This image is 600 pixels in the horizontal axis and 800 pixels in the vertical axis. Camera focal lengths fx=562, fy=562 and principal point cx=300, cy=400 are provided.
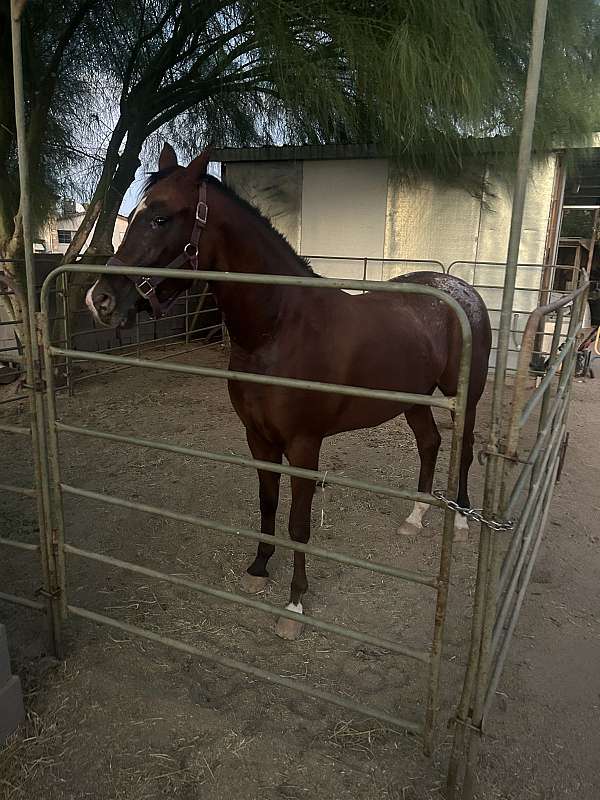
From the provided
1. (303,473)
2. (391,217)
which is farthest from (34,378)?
(391,217)

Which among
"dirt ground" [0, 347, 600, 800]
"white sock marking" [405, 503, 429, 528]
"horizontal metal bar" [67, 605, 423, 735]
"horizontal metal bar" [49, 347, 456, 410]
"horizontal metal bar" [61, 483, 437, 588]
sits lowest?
"dirt ground" [0, 347, 600, 800]

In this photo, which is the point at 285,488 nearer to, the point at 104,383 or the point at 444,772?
the point at 444,772

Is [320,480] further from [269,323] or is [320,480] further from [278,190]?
[278,190]

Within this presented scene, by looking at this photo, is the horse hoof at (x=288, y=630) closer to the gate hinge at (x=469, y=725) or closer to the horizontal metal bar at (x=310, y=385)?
the gate hinge at (x=469, y=725)

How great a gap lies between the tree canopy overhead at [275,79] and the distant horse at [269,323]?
9.28ft

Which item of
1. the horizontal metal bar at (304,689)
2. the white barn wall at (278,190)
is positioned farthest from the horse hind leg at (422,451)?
the white barn wall at (278,190)

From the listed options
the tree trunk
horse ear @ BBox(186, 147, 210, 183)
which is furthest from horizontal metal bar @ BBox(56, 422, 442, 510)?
the tree trunk

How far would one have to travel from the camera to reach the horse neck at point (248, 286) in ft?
6.71

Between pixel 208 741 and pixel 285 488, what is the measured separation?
1.95 metres

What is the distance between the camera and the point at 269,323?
209cm

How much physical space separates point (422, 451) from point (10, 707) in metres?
2.19

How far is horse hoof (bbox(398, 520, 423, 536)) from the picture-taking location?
9.80ft

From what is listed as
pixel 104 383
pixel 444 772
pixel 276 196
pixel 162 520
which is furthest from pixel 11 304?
pixel 444 772

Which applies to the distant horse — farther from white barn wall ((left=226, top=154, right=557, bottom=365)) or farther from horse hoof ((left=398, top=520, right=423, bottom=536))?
white barn wall ((left=226, top=154, right=557, bottom=365))
